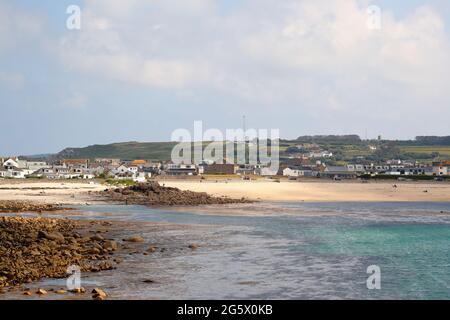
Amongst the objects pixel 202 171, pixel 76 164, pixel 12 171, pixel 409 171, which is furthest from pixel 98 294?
pixel 76 164

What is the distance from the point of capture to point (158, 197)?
64.2 metres

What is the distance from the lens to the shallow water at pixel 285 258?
64.1 ft

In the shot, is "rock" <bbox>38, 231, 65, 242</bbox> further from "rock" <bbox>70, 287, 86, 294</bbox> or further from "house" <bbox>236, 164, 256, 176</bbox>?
"house" <bbox>236, 164, 256, 176</bbox>

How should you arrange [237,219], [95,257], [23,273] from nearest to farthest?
[23,273], [95,257], [237,219]

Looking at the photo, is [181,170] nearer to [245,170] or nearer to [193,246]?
[245,170]

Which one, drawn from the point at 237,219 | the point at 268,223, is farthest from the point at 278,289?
the point at 237,219

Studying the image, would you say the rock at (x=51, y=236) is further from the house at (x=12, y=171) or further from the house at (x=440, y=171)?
the house at (x=440, y=171)

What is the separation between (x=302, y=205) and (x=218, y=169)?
323 feet

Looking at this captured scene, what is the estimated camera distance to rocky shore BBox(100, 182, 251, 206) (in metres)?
61.0

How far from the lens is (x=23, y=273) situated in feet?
67.6

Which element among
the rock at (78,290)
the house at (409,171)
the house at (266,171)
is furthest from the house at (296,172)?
the rock at (78,290)
